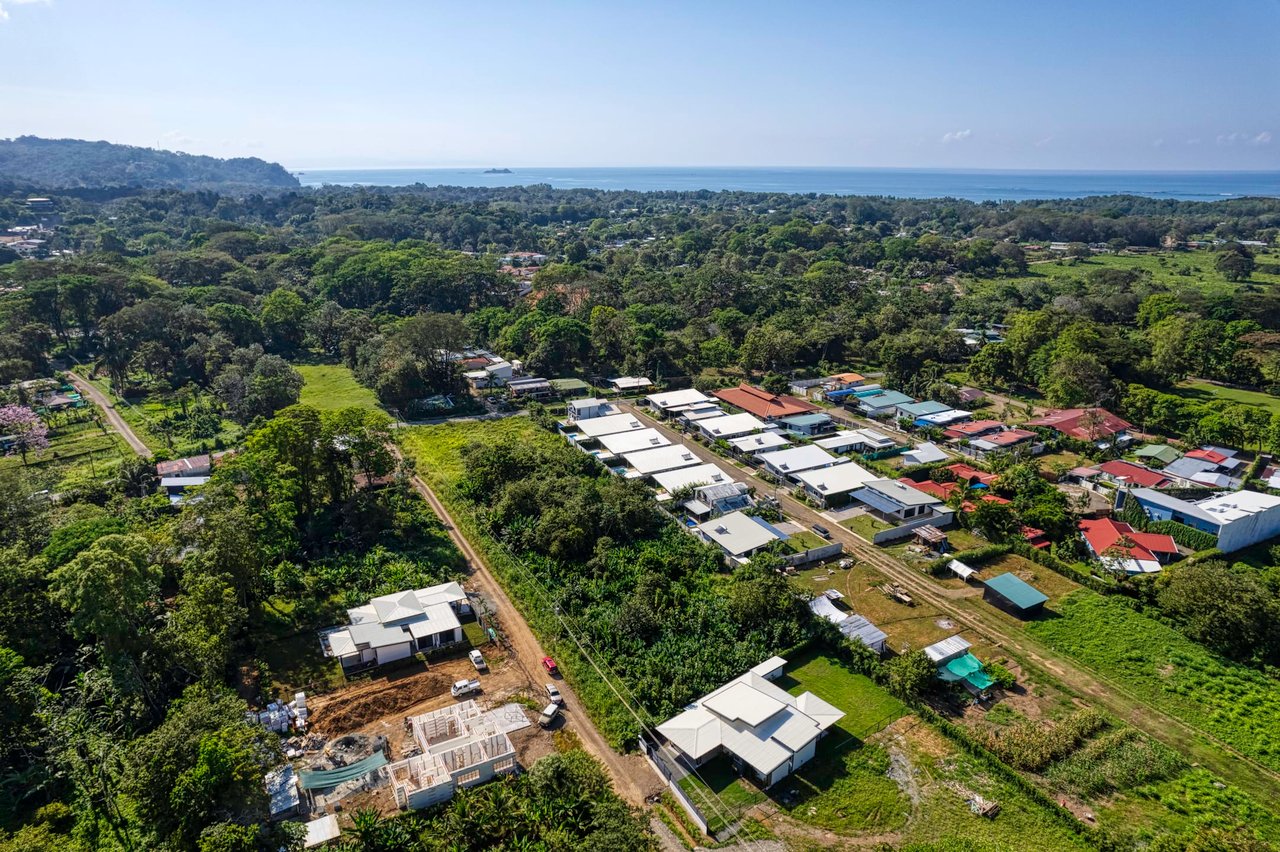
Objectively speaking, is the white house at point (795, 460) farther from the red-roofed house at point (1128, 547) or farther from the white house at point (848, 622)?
the red-roofed house at point (1128, 547)

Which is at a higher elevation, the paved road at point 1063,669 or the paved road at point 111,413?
the paved road at point 111,413

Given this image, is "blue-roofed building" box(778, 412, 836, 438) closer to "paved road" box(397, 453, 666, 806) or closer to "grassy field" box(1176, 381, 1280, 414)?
"paved road" box(397, 453, 666, 806)

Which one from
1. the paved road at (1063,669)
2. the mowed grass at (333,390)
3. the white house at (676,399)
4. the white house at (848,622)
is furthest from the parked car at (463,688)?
the mowed grass at (333,390)

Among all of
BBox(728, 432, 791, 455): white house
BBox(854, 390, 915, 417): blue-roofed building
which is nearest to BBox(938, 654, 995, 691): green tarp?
BBox(728, 432, 791, 455): white house

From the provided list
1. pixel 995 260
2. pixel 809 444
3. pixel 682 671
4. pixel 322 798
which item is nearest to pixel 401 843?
pixel 322 798

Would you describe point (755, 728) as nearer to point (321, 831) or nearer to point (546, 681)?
point (546, 681)

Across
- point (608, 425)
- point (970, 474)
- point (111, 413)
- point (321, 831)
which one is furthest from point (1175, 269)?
point (111, 413)
